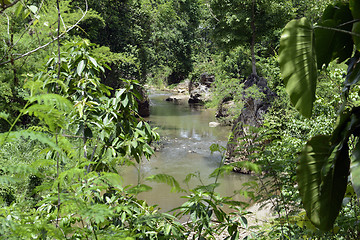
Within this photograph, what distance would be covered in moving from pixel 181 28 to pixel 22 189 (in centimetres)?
1971

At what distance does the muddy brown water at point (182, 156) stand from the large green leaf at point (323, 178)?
324 cm

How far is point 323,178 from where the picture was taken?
5.71ft

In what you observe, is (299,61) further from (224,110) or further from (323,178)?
(224,110)

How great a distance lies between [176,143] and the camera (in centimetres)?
1225

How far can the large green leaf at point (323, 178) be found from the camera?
5.69 feet

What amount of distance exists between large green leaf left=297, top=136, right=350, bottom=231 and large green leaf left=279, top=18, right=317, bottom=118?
29 cm

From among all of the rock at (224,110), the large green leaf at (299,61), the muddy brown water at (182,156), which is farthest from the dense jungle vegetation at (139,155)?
the rock at (224,110)

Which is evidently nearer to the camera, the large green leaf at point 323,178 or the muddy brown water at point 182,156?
the large green leaf at point 323,178

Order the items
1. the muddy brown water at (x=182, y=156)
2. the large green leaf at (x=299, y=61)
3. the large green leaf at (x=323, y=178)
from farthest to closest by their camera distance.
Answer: the muddy brown water at (x=182, y=156) < the large green leaf at (x=323, y=178) < the large green leaf at (x=299, y=61)

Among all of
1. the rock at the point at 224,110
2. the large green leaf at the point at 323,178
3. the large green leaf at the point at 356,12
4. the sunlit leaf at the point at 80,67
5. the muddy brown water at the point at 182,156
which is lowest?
the muddy brown water at the point at 182,156

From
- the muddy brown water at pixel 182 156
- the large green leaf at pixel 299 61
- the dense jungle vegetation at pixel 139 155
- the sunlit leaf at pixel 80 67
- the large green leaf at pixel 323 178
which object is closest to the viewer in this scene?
the dense jungle vegetation at pixel 139 155

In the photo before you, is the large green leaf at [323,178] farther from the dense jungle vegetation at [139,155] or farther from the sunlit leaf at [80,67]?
the sunlit leaf at [80,67]

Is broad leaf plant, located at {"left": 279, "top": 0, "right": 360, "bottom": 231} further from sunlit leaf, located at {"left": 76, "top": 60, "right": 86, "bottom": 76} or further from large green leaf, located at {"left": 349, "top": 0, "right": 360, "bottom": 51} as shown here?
sunlit leaf, located at {"left": 76, "top": 60, "right": 86, "bottom": 76}

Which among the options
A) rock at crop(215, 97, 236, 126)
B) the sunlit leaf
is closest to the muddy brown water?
rock at crop(215, 97, 236, 126)
